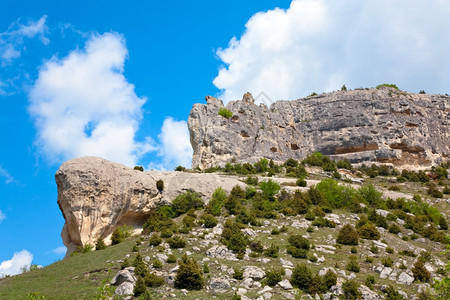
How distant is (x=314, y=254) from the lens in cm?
3256

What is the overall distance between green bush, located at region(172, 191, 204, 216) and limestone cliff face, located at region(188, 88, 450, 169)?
2022 cm

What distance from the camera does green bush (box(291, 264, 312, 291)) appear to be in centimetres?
2672

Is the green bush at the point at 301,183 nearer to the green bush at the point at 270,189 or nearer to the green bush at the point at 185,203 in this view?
the green bush at the point at 270,189

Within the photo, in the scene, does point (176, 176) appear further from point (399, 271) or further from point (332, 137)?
point (332, 137)

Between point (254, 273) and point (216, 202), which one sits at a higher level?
point (216, 202)

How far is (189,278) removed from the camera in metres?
26.2

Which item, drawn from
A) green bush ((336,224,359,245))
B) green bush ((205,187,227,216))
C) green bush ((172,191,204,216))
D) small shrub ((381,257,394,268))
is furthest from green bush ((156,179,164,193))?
small shrub ((381,257,394,268))

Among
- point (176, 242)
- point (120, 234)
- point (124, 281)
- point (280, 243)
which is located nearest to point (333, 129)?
point (280, 243)

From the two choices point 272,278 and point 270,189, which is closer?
point 272,278

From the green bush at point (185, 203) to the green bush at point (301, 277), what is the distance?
65.7ft

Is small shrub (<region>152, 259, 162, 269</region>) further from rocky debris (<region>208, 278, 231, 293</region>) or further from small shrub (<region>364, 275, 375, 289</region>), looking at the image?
small shrub (<region>364, 275, 375, 289</region>)

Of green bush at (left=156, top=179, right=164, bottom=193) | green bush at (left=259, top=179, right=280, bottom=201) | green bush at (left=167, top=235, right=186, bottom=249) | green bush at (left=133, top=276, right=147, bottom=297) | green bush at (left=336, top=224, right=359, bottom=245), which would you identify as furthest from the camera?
green bush at (left=259, top=179, right=280, bottom=201)

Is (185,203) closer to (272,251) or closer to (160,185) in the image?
(160,185)

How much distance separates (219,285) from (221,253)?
614 centimetres
